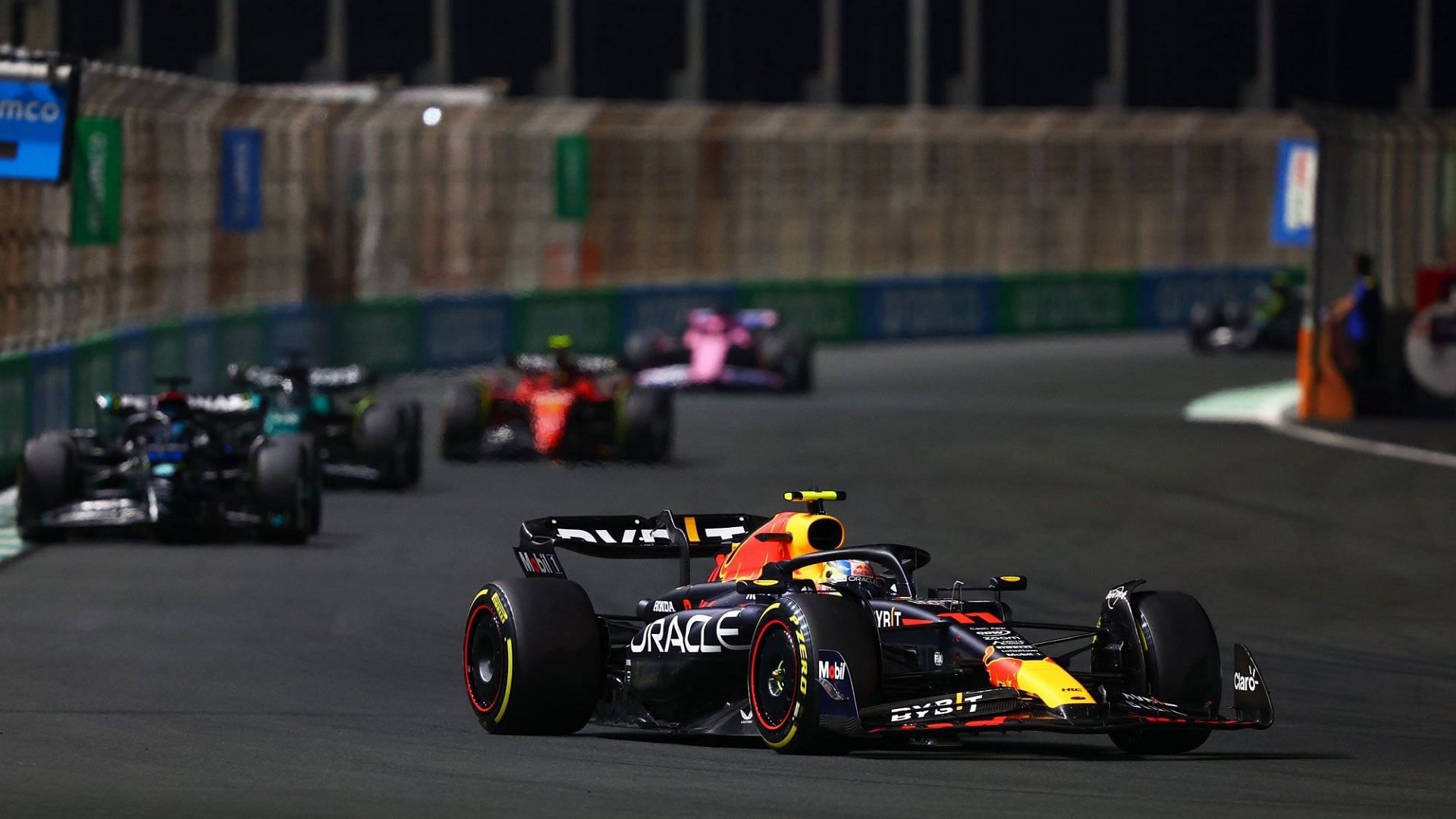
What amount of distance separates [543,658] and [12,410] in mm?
11719

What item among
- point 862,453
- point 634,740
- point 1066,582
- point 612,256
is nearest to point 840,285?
point 612,256

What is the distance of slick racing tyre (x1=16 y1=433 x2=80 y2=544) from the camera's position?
17.6 metres

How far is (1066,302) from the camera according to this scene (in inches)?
1916

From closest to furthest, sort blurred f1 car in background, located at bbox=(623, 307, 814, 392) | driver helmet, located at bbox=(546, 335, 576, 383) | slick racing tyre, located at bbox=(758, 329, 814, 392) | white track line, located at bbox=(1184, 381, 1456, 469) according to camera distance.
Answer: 1. driver helmet, located at bbox=(546, 335, 576, 383)
2. white track line, located at bbox=(1184, 381, 1456, 469)
3. blurred f1 car in background, located at bbox=(623, 307, 814, 392)
4. slick racing tyre, located at bbox=(758, 329, 814, 392)

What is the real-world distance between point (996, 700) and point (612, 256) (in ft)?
108

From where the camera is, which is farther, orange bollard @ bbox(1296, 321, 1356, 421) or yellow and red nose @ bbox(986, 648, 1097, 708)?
orange bollard @ bbox(1296, 321, 1356, 421)

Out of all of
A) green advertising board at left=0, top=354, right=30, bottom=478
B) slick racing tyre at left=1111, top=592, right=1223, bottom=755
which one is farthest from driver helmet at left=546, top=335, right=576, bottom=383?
slick racing tyre at left=1111, top=592, right=1223, bottom=755

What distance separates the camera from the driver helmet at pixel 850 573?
1063 centimetres

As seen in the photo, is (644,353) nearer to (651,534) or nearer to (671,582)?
(671,582)

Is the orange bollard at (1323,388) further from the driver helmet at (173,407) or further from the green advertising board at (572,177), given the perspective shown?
the driver helmet at (173,407)

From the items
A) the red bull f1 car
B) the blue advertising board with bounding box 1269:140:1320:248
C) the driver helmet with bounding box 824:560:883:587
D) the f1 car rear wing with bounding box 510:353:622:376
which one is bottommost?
the f1 car rear wing with bounding box 510:353:622:376

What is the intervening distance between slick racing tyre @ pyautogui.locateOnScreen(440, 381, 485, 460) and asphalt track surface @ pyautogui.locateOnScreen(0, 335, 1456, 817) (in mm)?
231

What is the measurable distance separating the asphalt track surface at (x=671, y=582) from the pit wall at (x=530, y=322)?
2.82 meters

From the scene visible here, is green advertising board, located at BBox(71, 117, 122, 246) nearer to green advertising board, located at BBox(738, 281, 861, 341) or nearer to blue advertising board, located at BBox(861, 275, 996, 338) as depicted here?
green advertising board, located at BBox(738, 281, 861, 341)
